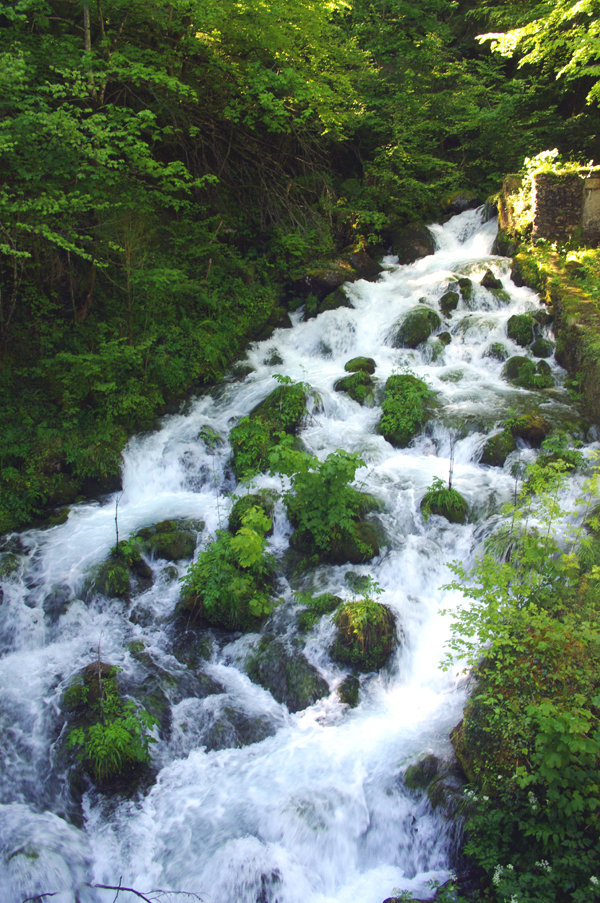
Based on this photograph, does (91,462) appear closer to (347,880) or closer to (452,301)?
(347,880)

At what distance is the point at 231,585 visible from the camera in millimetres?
6016

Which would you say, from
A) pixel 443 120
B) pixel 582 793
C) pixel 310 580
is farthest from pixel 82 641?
pixel 443 120

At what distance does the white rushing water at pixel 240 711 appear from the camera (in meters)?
3.95

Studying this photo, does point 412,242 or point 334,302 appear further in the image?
point 412,242

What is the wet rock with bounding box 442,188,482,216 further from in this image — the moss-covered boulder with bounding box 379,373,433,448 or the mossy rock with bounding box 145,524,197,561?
the mossy rock with bounding box 145,524,197,561

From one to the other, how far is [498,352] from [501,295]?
1893 mm

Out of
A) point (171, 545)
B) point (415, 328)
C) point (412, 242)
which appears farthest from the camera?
point (412, 242)

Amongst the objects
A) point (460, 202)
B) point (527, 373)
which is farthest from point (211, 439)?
point (460, 202)

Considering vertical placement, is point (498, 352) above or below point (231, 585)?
above

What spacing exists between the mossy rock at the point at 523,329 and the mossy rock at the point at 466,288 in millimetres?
1448

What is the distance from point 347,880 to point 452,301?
Answer: 35.0ft

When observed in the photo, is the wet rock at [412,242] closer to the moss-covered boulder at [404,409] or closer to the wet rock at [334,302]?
the wet rock at [334,302]

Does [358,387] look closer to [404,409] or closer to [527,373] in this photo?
[404,409]

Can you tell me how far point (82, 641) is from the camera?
595 cm
